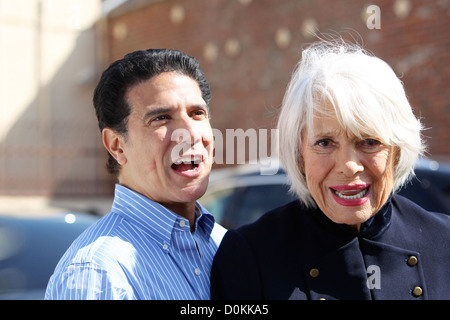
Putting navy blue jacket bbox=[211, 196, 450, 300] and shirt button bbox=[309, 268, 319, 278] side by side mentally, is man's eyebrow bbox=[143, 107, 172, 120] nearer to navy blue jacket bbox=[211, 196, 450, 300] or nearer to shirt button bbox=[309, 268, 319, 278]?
navy blue jacket bbox=[211, 196, 450, 300]

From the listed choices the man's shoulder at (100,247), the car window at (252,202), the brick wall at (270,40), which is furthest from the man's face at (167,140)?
the brick wall at (270,40)

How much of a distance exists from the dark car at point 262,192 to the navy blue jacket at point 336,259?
2.14m

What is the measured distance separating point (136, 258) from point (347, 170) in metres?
0.74

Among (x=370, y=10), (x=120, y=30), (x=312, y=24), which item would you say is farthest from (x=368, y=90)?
(x=120, y=30)

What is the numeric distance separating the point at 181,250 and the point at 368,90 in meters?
0.83

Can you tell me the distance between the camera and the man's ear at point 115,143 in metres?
2.23

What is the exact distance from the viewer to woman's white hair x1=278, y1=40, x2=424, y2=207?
6.69ft

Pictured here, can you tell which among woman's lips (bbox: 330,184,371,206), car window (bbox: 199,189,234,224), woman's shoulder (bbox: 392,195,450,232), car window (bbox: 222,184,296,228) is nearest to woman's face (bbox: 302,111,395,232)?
woman's lips (bbox: 330,184,371,206)

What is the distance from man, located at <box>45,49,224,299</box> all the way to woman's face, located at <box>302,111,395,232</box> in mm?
403

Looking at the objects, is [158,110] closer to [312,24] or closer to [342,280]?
[342,280]

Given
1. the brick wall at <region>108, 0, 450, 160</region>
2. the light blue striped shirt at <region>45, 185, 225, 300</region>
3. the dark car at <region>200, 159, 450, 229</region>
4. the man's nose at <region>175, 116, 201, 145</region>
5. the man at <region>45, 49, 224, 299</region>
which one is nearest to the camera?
the light blue striped shirt at <region>45, 185, 225, 300</region>

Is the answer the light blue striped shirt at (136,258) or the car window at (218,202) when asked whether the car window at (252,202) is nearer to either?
the car window at (218,202)

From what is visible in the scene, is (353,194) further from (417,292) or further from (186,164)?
(186,164)
